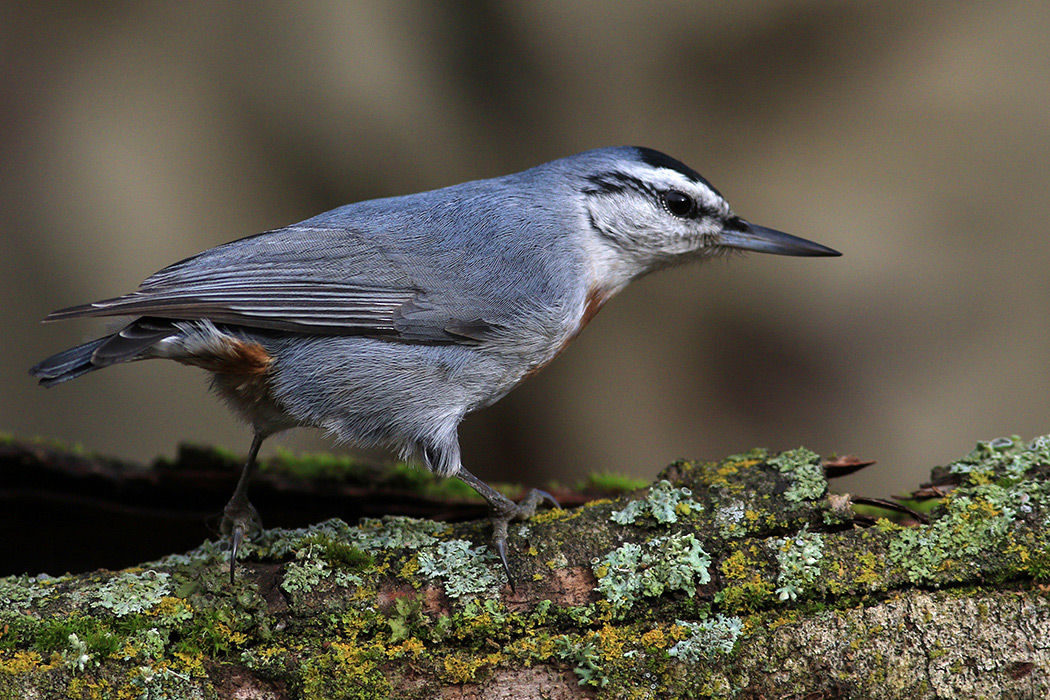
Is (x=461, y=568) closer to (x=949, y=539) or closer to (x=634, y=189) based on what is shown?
(x=949, y=539)

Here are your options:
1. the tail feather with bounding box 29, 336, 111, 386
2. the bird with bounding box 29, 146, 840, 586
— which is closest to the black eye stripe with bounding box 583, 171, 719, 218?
the bird with bounding box 29, 146, 840, 586

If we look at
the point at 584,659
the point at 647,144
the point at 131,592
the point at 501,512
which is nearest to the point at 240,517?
the point at 131,592

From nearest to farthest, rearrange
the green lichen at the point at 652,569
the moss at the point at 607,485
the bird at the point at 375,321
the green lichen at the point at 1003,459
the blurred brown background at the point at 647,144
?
1. the green lichen at the point at 652,569
2. the green lichen at the point at 1003,459
3. the bird at the point at 375,321
4. the moss at the point at 607,485
5. the blurred brown background at the point at 647,144

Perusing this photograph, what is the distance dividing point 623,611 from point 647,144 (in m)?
3.51

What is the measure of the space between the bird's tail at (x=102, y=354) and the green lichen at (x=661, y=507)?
155 centimetres

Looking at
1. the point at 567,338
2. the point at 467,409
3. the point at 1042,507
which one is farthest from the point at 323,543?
the point at 1042,507

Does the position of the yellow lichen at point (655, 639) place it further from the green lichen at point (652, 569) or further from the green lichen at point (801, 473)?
the green lichen at point (801, 473)

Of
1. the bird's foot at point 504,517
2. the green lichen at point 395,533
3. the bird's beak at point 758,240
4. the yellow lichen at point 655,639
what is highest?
the bird's beak at point 758,240

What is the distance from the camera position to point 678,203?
3135 millimetres

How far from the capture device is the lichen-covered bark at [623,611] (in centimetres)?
207

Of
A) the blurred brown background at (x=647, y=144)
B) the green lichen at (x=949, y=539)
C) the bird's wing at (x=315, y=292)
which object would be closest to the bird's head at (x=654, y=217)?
the bird's wing at (x=315, y=292)

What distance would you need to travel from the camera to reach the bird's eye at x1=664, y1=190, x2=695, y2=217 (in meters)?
3.12

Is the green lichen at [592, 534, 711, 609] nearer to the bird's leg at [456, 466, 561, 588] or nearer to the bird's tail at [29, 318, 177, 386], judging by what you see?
the bird's leg at [456, 466, 561, 588]

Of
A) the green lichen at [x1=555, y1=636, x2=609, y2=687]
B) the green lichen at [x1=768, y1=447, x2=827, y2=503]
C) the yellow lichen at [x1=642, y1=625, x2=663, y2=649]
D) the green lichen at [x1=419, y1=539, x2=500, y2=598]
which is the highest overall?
the green lichen at [x1=768, y1=447, x2=827, y2=503]
